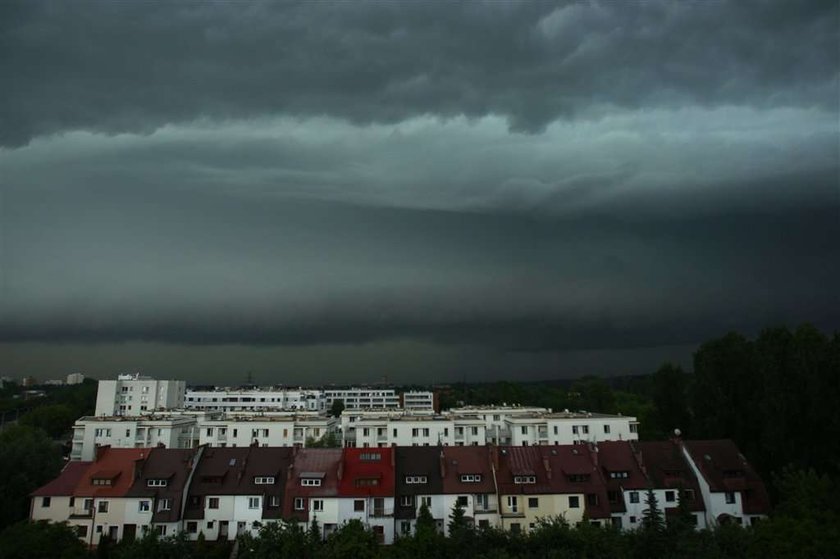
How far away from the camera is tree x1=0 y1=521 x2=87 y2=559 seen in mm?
50781

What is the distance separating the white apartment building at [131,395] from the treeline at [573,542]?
120099mm

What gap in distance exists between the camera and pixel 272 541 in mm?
47875

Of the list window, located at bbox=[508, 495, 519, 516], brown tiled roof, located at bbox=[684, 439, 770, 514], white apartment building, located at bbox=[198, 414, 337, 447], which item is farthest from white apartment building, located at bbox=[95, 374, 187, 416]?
brown tiled roof, located at bbox=[684, 439, 770, 514]

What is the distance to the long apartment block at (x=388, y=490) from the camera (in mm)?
61969

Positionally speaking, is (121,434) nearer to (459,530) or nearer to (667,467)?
(459,530)

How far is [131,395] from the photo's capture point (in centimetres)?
16550

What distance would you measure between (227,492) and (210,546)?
530 centimetres

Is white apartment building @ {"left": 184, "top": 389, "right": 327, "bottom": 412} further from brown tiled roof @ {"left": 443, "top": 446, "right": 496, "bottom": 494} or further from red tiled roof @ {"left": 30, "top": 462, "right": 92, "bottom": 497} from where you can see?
brown tiled roof @ {"left": 443, "top": 446, "right": 496, "bottom": 494}

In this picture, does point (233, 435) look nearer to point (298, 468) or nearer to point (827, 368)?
point (298, 468)

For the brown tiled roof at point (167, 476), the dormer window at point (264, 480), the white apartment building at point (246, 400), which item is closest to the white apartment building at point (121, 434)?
the brown tiled roof at point (167, 476)

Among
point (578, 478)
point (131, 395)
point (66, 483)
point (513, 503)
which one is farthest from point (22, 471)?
point (131, 395)

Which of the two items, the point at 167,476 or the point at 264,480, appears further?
the point at 264,480

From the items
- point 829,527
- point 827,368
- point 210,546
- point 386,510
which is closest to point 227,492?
point 210,546

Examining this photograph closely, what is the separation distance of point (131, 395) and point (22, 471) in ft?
318
